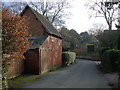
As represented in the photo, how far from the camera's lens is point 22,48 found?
27.7 ft

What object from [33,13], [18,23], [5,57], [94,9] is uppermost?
[94,9]

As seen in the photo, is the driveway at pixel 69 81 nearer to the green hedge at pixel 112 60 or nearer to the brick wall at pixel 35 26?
the green hedge at pixel 112 60

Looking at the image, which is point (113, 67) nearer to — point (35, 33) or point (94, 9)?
point (35, 33)

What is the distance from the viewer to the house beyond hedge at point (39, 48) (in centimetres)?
1510

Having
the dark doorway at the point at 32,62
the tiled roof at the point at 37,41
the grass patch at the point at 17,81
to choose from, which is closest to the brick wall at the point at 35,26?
the tiled roof at the point at 37,41

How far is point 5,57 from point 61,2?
25.8m

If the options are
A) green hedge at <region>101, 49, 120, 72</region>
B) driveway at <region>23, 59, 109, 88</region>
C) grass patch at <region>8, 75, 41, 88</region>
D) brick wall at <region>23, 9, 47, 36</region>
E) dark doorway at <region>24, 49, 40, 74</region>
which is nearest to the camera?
grass patch at <region>8, 75, 41, 88</region>

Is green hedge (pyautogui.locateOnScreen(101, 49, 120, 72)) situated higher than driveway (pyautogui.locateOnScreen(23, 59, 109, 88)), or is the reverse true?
green hedge (pyautogui.locateOnScreen(101, 49, 120, 72))

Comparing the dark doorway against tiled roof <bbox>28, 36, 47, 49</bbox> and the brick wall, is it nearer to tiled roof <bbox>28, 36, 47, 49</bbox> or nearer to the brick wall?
tiled roof <bbox>28, 36, 47, 49</bbox>

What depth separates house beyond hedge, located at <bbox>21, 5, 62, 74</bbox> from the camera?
1510 cm

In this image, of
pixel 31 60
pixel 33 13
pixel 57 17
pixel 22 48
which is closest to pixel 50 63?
pixel 31 60

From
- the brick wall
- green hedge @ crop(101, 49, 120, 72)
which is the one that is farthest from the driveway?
the brick wall

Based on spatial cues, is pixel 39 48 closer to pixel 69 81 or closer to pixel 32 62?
pixel 32 62

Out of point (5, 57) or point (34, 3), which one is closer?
point (5, 57)
